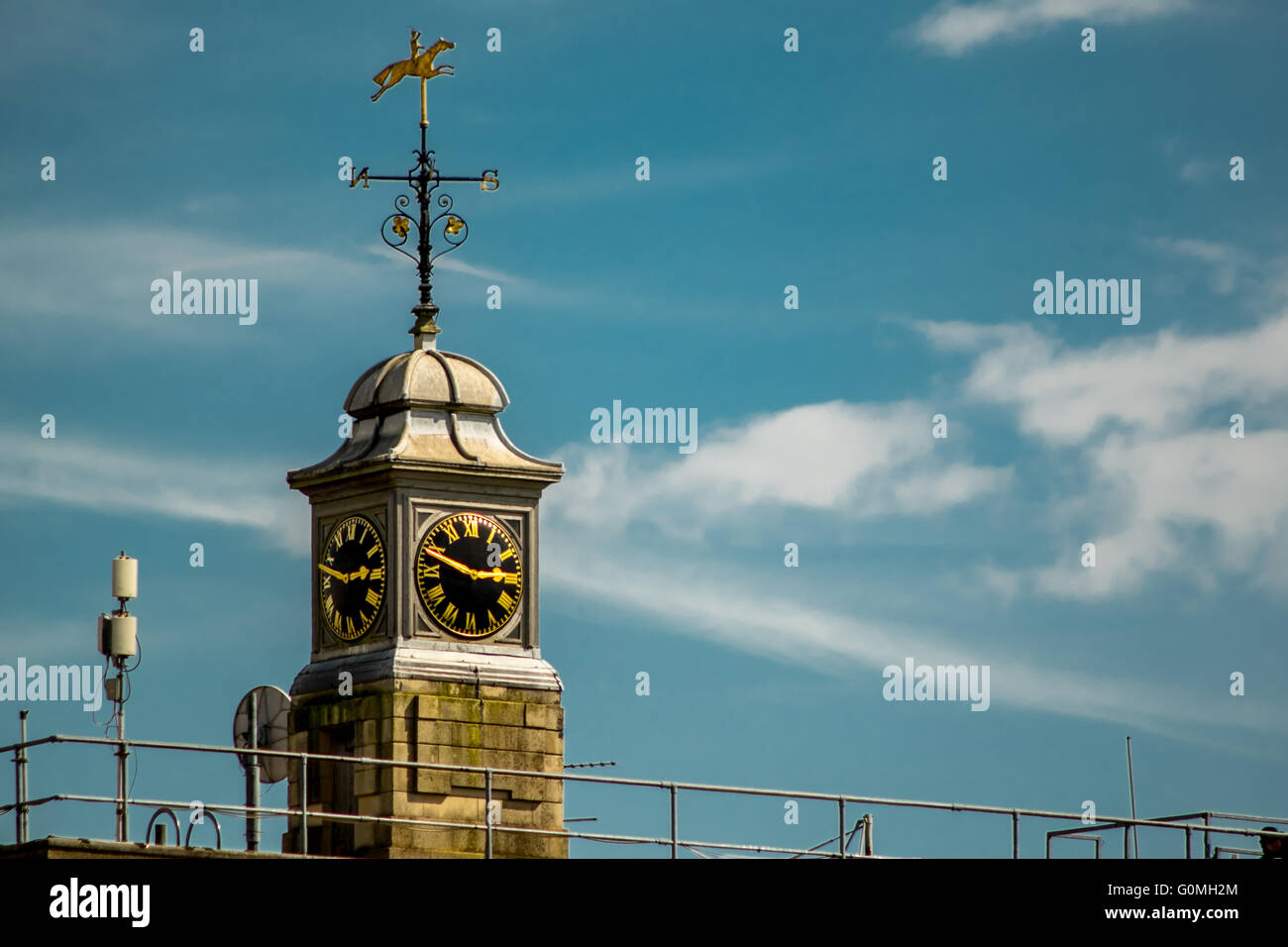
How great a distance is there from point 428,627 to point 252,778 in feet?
14.1

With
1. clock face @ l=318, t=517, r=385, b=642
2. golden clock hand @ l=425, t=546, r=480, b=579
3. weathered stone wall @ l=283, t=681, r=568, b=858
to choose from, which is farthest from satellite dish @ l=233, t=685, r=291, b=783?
golden clock hand @ l=425, t=546, r=480, b=579

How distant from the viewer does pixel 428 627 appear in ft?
176

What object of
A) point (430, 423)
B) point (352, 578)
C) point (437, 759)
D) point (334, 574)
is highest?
→ point (430, 423)

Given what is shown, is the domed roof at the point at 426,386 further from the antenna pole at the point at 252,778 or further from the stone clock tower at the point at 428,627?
the antenna pole at the point at 252,778

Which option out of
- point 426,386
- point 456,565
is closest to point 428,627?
point 456,565

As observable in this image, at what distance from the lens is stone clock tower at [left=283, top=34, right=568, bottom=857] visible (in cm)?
5319

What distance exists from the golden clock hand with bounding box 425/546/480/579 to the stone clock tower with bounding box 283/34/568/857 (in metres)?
0.03

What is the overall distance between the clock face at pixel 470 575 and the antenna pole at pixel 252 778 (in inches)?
125

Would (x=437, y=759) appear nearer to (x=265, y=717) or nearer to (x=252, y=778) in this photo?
(x=265, y=717)

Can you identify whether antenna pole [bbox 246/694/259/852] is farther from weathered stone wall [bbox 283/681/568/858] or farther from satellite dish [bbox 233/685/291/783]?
weathered stone wall [bbox 283/681/568/858]
